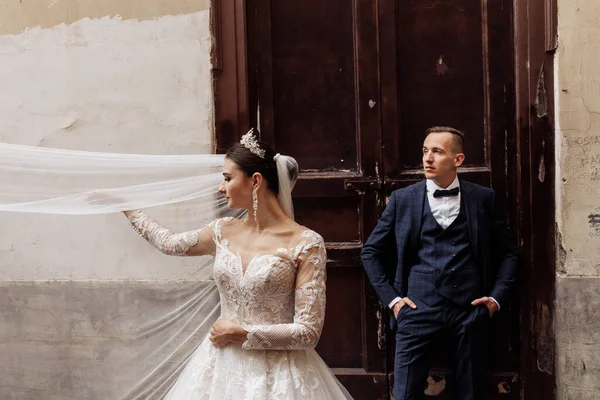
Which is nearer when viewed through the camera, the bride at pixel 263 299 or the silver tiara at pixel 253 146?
the bride at pixel 263 299

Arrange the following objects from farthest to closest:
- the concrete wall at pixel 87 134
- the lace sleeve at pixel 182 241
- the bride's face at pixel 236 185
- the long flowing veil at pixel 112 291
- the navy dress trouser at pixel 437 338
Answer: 1. the concrete wall at pixel 87 134
2. the navy dress trouser at pixel 437 338
3. the long flowing veil at pixel 112 291
4. the lace sleeve at pixel 182 241
5. the bride's face at pixel 236 185

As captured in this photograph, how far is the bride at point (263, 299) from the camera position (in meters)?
2.99

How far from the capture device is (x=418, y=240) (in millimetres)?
3725

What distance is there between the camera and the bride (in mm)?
2990

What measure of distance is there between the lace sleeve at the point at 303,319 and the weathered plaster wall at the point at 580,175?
158 cm

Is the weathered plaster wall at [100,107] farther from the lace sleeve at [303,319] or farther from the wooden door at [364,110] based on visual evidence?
the lace sleeve at [303,319]

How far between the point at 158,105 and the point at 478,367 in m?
2.25

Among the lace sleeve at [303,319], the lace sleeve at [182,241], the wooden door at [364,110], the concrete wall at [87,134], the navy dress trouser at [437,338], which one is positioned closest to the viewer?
the lace sleeve at [303,319]

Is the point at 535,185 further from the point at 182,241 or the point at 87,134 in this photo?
the point at 87,134

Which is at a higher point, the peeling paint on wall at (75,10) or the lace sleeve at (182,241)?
the peeling paint on wall at (75,10)

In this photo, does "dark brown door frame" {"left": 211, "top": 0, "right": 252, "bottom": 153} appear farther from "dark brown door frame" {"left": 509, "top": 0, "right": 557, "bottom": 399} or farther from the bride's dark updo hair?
"dark brown door frame" {"left": 509, "top": 0, "right": 557, "bottom": 399}

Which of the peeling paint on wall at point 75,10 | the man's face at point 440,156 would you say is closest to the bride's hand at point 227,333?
the man's face at point 440,156

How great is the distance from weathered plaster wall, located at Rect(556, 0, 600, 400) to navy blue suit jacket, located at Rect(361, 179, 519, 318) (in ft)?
1.32

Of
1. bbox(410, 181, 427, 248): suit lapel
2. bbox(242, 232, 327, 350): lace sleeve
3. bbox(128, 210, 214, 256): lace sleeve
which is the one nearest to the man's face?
bbox(410, 181, 427, 248): suit lapel
